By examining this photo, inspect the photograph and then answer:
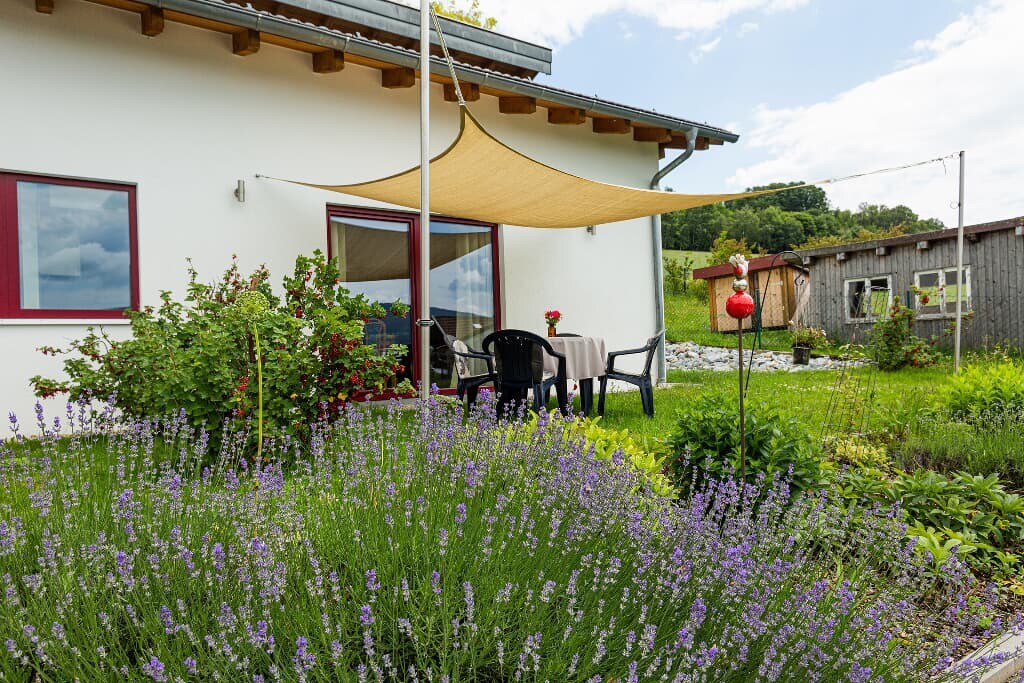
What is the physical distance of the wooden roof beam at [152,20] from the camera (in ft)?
17.2

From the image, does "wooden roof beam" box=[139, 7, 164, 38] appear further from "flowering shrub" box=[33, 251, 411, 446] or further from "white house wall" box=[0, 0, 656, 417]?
"flowering shrub" box=[33, 251, 411, 446]

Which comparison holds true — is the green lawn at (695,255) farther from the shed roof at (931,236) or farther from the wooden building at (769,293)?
the shed roof at (931,236)

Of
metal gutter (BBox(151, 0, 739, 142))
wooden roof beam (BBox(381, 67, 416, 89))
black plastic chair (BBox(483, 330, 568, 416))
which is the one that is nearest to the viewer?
metal gutter (BBox(151, 0, 739, 142))

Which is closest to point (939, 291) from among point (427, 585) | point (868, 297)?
point (868, 297)

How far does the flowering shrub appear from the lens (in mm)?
3512

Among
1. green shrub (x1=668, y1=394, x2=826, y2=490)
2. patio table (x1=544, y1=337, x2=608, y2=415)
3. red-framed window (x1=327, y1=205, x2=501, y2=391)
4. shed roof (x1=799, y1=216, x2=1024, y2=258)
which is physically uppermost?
shed roof (x1=799, y1=216, x2=1024, y2=258)

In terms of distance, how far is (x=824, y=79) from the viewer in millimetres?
36688

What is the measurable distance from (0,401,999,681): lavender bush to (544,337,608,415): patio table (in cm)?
384

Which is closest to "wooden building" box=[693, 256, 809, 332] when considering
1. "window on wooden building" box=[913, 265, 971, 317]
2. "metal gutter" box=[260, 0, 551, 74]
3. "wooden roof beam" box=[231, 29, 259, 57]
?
"window on wooden building" box=[913, 265, 971, 317]

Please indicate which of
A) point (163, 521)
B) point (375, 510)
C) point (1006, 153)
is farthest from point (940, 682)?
point (1006, 153)

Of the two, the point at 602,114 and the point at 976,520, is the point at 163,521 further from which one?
the point at 602,114

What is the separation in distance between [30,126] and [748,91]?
38018 mm

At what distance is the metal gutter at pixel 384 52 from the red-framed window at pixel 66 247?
155 cm

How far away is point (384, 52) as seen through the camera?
5965mm
